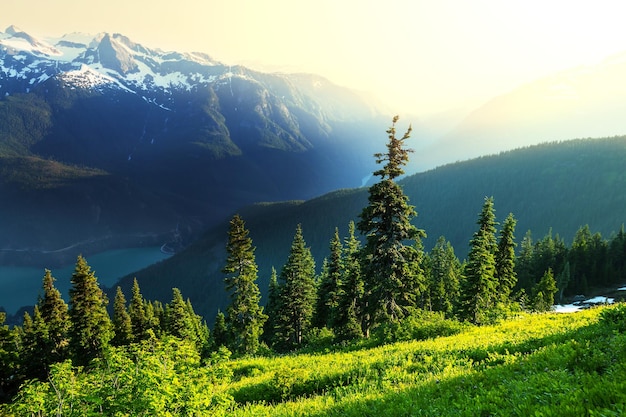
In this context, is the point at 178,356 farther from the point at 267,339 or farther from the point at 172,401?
the point at 267,339

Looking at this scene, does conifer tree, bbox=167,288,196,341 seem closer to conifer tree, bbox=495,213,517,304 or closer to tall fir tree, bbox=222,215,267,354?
tall fir tree, bbox=222,215,267,354

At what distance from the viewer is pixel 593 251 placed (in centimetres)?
8281

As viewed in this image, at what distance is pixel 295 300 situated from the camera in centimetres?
5088

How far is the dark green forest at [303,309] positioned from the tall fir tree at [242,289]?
0.11 m

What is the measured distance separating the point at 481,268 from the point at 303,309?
2416 cm

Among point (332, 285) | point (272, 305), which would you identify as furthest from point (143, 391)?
point (272, 305)

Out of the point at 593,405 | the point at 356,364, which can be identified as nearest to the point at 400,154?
the point at 356,364

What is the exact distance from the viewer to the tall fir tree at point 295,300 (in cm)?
4894

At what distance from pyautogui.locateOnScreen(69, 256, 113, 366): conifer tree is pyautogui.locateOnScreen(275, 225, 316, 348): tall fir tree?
22931 millimetres

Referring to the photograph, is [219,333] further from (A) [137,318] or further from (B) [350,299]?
(B) [350,299]

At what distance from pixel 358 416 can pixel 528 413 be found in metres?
3.76

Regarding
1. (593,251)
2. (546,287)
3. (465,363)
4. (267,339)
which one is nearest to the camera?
(465,363)

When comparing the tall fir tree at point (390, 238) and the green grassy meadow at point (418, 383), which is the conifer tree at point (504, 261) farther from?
the green grassy meadow at point (418, 383)

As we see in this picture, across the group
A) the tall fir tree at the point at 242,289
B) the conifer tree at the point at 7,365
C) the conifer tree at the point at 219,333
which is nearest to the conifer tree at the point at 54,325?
the conifer tree at the point at 7,365
